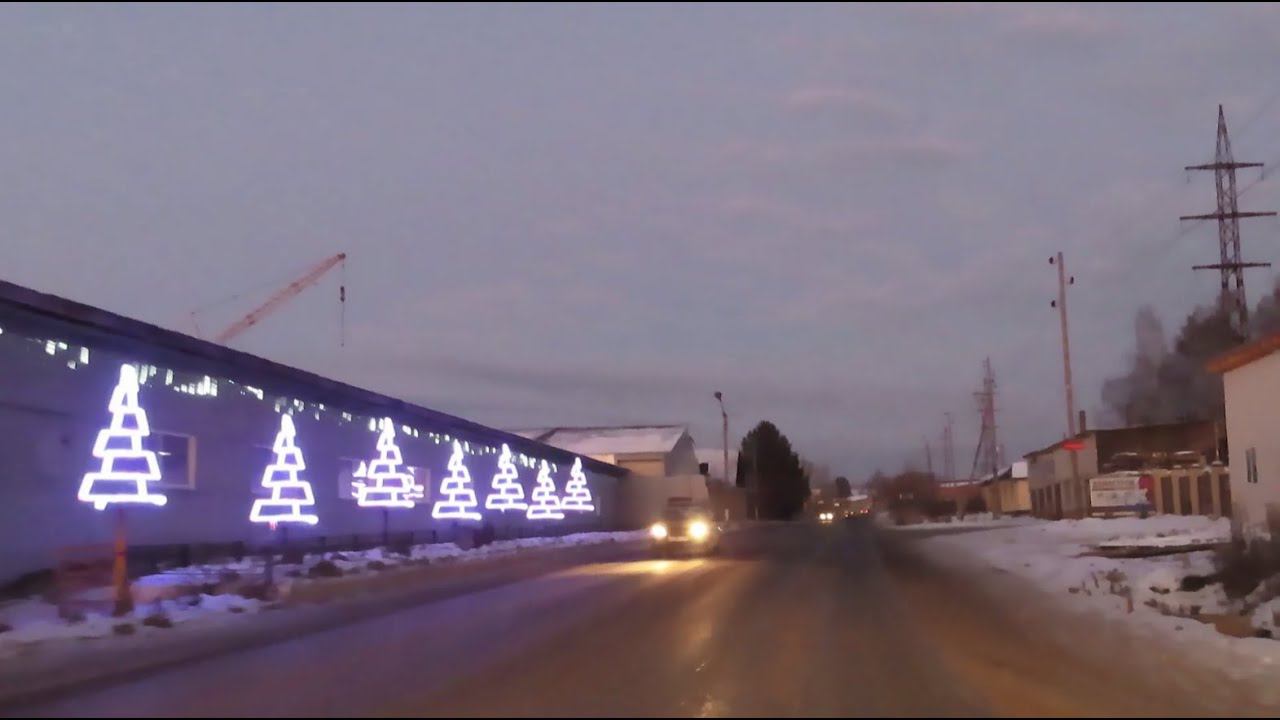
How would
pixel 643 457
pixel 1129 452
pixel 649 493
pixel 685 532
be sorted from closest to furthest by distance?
pixel 685 532 → pixel 1129 452 → pixel 649 493 → pixel 643 457

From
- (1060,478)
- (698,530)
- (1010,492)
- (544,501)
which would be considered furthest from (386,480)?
(1010,492)

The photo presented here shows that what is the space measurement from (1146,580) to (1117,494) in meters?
34.0

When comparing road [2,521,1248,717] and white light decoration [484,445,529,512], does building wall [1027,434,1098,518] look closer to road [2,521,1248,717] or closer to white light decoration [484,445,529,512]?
white light decoration [484,445,529,512]

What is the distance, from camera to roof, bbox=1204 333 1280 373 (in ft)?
87.7

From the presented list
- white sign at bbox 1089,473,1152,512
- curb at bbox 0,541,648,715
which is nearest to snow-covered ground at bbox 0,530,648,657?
curb at bbox 0,541,648,715

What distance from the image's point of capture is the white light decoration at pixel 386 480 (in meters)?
37.6

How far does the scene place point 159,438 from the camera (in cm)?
2650

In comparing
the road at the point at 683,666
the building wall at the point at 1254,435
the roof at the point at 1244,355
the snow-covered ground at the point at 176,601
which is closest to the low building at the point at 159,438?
the snow-covered ground at the point at 176,601

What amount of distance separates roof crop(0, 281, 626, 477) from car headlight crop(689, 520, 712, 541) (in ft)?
34.4

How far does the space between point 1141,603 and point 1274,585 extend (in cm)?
235

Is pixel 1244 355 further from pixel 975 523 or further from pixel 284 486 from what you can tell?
pixel 975 523

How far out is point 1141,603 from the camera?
19641mm

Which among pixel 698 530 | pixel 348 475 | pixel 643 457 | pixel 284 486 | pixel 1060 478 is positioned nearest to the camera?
pixel 284 486

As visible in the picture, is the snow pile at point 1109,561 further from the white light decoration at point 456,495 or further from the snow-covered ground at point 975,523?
the snow-covered ground at point 975,523
